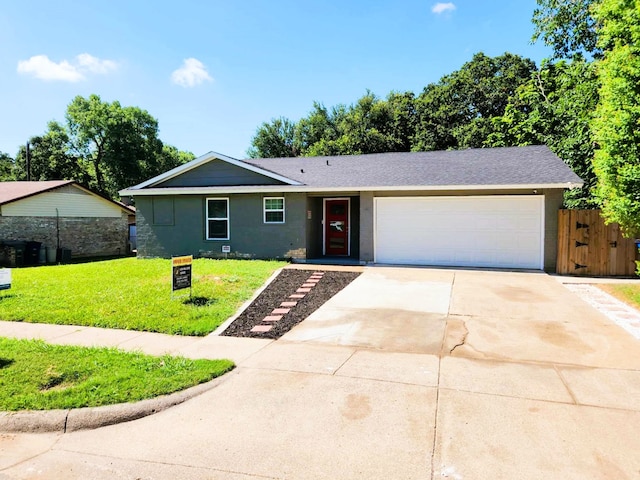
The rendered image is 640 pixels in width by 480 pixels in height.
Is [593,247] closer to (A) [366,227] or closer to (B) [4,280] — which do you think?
(A) [366,227]

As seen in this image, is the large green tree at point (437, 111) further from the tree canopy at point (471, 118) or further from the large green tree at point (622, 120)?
the large green tree at point (622, 120)

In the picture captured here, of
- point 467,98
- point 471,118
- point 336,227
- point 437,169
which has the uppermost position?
point 467,98

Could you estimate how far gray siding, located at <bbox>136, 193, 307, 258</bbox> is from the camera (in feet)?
48.3

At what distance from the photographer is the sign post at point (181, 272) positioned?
8336mm

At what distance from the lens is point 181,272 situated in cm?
850

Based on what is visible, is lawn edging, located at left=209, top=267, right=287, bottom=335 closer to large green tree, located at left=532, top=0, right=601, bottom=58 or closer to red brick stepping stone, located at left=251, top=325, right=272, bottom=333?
red brick stepping stone, located at left=251, top=325, right=272, bottom=333

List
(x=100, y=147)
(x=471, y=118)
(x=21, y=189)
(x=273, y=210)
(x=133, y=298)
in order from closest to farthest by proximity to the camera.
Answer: (x=133, y=298), (x=273, y=210), (x=21, y=189), (x=471, y=118), (x=100, y=147)

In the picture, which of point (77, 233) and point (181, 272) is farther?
point (77, 233)

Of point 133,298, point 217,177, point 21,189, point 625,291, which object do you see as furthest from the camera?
point 21,189

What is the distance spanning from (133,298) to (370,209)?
810 centimetres

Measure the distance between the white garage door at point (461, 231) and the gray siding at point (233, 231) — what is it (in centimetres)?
287

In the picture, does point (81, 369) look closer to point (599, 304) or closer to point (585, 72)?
point (599, 304)

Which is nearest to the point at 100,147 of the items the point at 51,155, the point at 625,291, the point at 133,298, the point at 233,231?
the point at 51,155

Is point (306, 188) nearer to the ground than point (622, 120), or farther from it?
nearer to the ground
